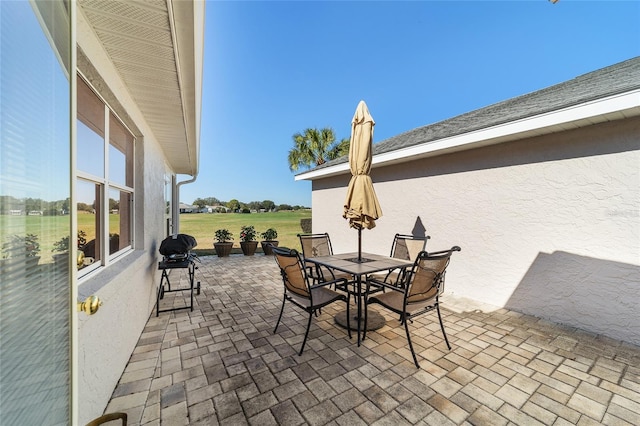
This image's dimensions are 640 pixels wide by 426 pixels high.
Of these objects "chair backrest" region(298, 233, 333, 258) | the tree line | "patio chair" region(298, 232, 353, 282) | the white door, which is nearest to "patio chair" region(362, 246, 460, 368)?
"patio chair" region(298, 232, 353, 282)

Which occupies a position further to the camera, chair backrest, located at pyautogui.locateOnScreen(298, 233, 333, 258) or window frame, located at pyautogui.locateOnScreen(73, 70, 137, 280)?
chair backrest, located at pyautogui.locateOnScreen(298, 233, 333, 258)

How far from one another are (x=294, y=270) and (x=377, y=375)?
54.4 inches

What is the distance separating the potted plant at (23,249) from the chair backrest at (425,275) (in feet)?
8.83

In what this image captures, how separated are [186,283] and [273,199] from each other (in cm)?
3419

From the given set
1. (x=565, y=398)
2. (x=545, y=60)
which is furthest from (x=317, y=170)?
(x=545, y=60)

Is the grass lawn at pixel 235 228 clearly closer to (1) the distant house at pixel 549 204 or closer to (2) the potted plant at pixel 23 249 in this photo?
(1) the distant house at pixel 549 204

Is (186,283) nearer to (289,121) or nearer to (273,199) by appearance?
(289,121)

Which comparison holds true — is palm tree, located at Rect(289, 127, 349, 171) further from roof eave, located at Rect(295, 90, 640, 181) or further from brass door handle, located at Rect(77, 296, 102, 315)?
brass door handle, located at Rect(77, 296, 102, 315)

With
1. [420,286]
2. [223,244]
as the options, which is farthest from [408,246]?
[223,244]

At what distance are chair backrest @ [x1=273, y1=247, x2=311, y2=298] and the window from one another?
174cm

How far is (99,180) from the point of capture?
90.9 inches

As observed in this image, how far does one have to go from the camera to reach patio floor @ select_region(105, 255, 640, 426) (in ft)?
6.53

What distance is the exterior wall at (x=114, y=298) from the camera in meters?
1.70

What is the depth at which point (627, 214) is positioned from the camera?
318 cm
